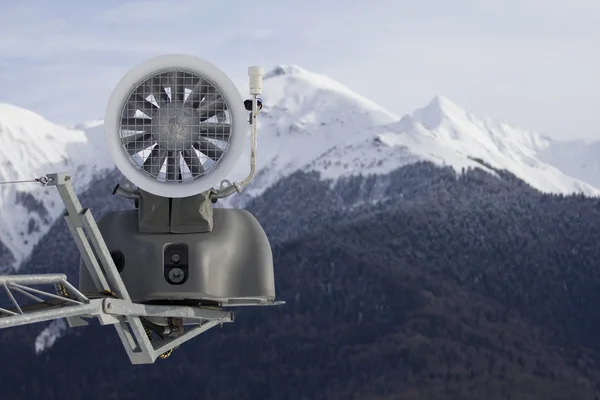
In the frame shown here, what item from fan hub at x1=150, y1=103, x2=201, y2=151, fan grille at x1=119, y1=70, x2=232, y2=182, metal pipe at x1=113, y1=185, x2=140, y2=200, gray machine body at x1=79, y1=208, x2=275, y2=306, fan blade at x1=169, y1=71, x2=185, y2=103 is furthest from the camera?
metal pipe at x1=113, y1=185, x2=140, y2=200

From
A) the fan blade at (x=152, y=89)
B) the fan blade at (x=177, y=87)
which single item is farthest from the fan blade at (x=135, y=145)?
the fan blade at (x=177, y=87)

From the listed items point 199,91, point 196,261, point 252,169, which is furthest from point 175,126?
point 196,261

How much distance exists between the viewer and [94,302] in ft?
81.0

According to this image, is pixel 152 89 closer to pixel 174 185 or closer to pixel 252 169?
pixel 174 185

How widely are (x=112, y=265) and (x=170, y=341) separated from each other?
189 inches

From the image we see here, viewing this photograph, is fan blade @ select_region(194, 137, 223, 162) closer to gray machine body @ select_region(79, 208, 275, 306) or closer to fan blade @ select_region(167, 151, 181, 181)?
fan blade @ select_region(167, 151, 181, 181)

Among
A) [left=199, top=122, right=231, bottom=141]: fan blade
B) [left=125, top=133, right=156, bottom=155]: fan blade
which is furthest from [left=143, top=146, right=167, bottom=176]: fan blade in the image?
[left=199, top=122, right=231, bottom=141]: fan blade

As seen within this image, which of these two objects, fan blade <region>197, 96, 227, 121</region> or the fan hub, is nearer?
fan blade <region>197, 96, 227, 121</region>

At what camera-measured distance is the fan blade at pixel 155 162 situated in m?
29.4

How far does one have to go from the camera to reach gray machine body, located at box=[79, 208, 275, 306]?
95.9ft

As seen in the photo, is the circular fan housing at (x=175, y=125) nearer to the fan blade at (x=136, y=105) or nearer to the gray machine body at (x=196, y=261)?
the fan blade at (x=136, y=105)

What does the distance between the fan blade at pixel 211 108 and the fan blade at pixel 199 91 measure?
0.52 feet

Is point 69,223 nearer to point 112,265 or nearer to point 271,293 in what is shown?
point 112,265

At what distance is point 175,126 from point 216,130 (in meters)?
1.03
